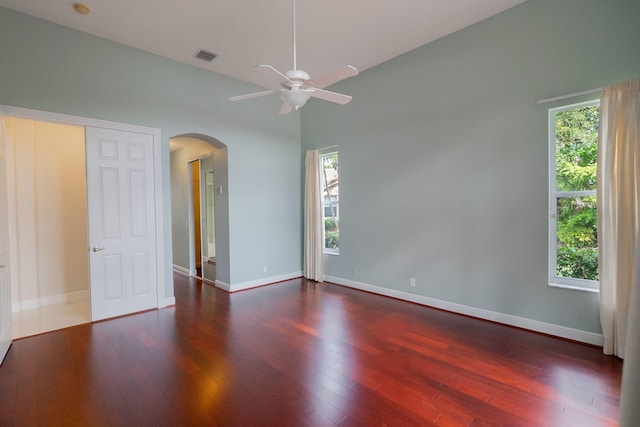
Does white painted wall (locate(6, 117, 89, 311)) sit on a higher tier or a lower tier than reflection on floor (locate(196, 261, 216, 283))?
higher

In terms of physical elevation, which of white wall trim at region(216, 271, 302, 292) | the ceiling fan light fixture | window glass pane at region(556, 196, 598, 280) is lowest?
white wall trim at region(216, 271, 302, 292)

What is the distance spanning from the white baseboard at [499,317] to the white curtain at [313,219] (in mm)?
976

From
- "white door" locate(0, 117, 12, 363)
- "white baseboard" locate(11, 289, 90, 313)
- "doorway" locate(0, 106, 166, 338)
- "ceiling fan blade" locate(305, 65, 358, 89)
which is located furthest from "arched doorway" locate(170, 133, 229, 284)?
"ceiling fan blade" locate(305, 65, 358, 89)

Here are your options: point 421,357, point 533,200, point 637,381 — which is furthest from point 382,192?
Result: point 637,381

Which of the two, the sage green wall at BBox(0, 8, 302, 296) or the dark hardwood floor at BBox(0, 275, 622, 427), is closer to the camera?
the dark hardwood floor at BBox(0, 275, 622, 427)

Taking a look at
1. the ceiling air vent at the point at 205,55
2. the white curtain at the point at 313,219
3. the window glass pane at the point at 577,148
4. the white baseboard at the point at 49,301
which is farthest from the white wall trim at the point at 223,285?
the window glass pane at the point at 577,148

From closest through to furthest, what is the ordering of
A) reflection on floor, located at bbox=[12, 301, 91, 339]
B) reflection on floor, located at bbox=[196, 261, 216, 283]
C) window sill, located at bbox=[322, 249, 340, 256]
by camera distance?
reflection on floor, located at bbox=[12, 301, 91, 339]
window sill, located at bbox=[322, 249, 340, 256]
reflection on floor, located at bbox=[196, 261, 216, 283]

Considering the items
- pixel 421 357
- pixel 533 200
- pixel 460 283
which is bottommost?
pixel 421 357

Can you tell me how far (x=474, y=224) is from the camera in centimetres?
373

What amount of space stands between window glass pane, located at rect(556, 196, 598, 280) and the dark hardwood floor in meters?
0.74

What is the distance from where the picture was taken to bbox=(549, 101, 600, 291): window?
3.04 metres

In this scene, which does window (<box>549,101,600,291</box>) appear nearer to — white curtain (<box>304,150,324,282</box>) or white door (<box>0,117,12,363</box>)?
white curtain (<box>304,150,324,282</box>)

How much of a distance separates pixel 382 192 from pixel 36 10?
184 inches

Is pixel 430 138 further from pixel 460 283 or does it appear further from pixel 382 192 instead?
pixel 460 283
